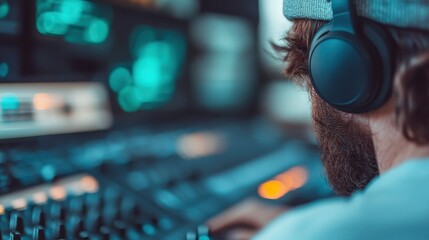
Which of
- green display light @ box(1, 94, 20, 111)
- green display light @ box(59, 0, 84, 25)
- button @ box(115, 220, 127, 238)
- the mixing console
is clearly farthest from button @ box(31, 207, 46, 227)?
green display light @ box(59, 0, 84, 25)

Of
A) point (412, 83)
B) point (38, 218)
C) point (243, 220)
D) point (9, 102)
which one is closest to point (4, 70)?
point (9, 102)

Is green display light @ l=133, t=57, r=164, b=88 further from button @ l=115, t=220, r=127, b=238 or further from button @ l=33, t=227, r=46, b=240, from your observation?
button @ l=33, t=227, r=46, b=240

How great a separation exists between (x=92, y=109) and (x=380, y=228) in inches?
32.7

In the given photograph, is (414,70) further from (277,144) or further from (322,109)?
(277,144)

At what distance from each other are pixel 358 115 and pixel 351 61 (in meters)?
0.09

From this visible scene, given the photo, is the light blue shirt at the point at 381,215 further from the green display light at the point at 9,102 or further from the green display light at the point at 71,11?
the green display light at the point at 71,11

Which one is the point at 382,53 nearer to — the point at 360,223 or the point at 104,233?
the point at 360,223

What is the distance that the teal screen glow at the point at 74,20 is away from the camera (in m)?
1.05

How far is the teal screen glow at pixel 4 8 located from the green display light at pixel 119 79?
0.35 meters

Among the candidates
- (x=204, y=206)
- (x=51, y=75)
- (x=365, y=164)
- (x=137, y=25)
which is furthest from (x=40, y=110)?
(x=365, y=164)

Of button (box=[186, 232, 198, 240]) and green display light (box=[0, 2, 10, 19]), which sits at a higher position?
green display light (box=[0, 2, 10, 19])

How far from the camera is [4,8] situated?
94 cm

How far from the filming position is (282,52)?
0.81 meters

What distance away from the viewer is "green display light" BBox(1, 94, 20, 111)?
880 mm
